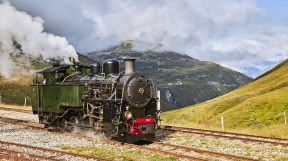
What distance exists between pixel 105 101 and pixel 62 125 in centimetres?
487

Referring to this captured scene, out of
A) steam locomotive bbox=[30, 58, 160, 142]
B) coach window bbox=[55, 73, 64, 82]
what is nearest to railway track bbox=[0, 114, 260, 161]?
steam locomotive bbox=[30, 58, 160, 142]

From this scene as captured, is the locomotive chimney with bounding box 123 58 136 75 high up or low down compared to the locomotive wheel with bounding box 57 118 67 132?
up

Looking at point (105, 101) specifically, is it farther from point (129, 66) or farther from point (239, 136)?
point (239, 136)

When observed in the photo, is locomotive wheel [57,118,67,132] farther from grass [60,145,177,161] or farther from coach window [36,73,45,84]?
grass [60,145,177,161]

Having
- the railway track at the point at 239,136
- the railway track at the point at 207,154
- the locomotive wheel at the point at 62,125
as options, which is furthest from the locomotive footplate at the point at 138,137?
the locomotive wheel at the point at 62,125

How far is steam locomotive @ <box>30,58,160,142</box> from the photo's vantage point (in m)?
16.4

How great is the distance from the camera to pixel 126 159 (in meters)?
12.4

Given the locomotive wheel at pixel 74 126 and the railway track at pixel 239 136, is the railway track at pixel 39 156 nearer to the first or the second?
the locomotive wheel at pixel 74 126

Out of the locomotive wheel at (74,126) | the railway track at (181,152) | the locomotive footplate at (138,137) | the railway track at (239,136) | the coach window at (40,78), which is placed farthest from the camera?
the coach window at (40,78)

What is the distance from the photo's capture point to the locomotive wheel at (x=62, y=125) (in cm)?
1974

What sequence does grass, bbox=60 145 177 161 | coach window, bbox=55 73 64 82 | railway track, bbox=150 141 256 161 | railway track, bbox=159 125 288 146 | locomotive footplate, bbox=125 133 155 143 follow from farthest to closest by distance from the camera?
1. coach window, bbox=55 73 64 82
2. locomotive footplate, bbox=125 133 155 143
3. railway track, bbox=159 125 288 146
4. grass, bbox=60 145 177 161
5. railway track, bbox=150 141 256 161

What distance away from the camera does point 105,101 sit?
54.6 feet

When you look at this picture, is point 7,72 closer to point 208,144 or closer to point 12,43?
point 12,43

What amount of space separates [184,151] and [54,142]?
6.37 meters
